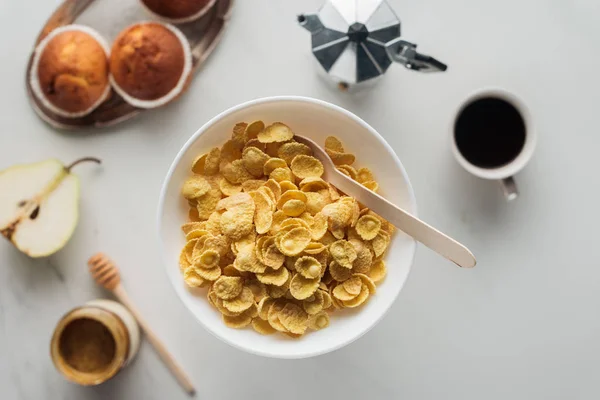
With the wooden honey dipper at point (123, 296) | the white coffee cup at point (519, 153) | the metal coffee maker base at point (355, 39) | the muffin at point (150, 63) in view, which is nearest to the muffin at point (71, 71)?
the muffin at point (150, 63)

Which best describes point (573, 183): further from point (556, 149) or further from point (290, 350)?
point (290, 350)

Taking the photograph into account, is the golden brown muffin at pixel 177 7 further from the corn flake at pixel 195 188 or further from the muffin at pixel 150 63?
the corn flake at pixel 195 188

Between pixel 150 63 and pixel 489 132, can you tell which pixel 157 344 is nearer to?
pixel 150 63

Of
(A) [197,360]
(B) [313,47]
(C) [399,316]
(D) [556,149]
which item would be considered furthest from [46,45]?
(D) [556,149]

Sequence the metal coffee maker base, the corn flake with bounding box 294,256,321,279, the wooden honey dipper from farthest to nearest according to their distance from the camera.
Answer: the wooden honey dipper → the metal coffee maker base → the corn flake with bounding box 294,256,321,279

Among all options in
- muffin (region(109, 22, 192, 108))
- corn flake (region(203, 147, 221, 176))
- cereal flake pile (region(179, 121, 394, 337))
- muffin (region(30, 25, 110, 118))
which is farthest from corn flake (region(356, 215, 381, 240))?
muffin (region(30, 25, 110, 118))

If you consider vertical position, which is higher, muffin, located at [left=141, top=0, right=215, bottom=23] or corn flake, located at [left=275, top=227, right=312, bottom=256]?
muffin, located at [left=141, top=0, right=215, bottom=23]

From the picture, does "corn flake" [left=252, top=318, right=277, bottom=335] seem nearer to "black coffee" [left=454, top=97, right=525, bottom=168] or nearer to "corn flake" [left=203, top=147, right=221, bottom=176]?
"corn flake" [left=203, top=147, right=221, bottom=176]
